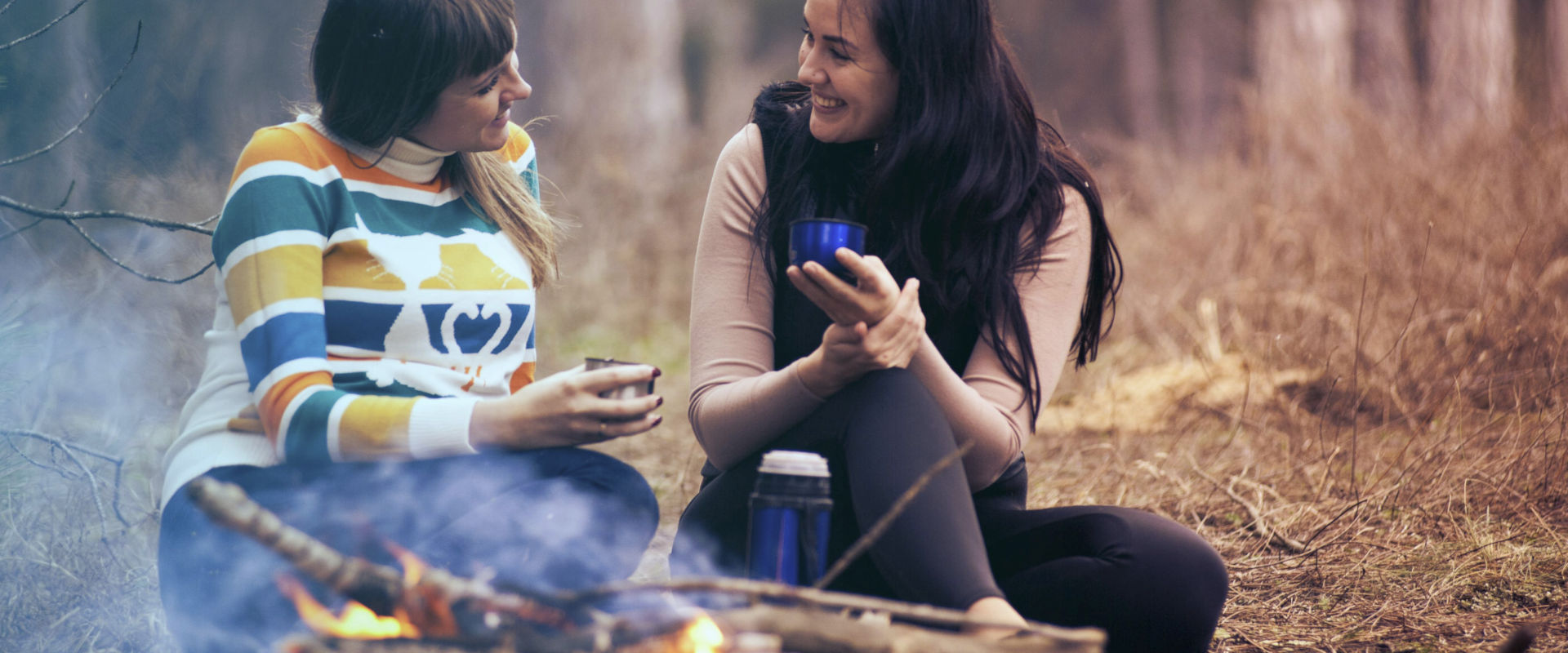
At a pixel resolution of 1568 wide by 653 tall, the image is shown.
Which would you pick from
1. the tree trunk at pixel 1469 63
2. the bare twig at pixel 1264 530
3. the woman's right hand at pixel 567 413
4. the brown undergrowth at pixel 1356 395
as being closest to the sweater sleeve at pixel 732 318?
the woman's right hand at pixel 567 413

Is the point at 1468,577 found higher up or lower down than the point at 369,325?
lower down

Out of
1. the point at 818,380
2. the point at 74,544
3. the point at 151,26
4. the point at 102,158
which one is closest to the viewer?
the point at 818,380

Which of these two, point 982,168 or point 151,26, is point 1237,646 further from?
point 151,26

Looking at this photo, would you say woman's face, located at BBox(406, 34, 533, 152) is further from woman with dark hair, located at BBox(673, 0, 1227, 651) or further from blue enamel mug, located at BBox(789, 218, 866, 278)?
blue enamel mug, located at BBox(789, 218, 866, 278)

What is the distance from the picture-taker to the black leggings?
1.38 metres

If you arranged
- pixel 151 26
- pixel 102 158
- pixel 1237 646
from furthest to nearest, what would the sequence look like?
pixel 151 26, pixel 102 158, pixel 1237 646

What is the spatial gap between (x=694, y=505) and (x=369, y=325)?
0.57 m

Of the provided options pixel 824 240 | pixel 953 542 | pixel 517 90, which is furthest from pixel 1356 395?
pixel 517 90

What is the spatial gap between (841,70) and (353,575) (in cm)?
110

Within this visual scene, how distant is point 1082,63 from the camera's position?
11148 mm

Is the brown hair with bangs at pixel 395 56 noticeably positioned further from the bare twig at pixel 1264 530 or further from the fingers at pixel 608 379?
the bare twig at pixel 1264 530

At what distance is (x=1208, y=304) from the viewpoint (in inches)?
168

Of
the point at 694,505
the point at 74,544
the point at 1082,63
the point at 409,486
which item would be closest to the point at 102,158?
the point at 74,544

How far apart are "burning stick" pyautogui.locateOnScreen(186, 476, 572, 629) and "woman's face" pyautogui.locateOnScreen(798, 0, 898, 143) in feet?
3.19
